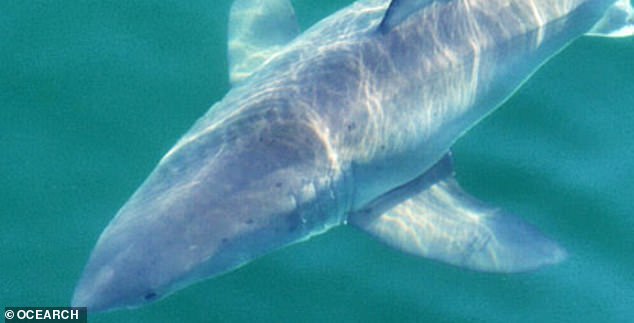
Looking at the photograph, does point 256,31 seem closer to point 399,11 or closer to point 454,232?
point 399,11

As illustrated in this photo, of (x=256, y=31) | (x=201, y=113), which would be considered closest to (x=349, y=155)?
(x=201, y=113)

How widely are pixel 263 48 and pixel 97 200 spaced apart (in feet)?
7.49

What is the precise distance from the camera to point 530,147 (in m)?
7.50

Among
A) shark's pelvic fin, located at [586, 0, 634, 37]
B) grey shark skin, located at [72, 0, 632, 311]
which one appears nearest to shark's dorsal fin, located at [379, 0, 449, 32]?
grey shark skin, located at [72, 0, 632, 311]

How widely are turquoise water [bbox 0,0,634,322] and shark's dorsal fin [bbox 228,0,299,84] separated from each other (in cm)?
37

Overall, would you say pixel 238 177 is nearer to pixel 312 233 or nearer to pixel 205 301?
pixel 312 233

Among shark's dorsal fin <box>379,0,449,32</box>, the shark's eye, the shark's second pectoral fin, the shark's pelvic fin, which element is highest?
the shark's pelvic fin

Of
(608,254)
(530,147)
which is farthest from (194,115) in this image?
(608,254)

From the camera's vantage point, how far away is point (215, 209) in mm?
5066

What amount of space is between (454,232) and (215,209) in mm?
2274

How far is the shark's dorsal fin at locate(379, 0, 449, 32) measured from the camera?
5.76 metres

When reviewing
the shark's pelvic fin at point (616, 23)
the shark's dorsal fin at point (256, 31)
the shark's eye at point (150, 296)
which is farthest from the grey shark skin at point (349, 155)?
the shark's pelvic fin at point (616, 23)

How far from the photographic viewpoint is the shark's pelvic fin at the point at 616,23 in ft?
25.2

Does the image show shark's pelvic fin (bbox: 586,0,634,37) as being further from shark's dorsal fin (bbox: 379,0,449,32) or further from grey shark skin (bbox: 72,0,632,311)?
shark's dorsal fin (bbox: 379,0,449,32)
